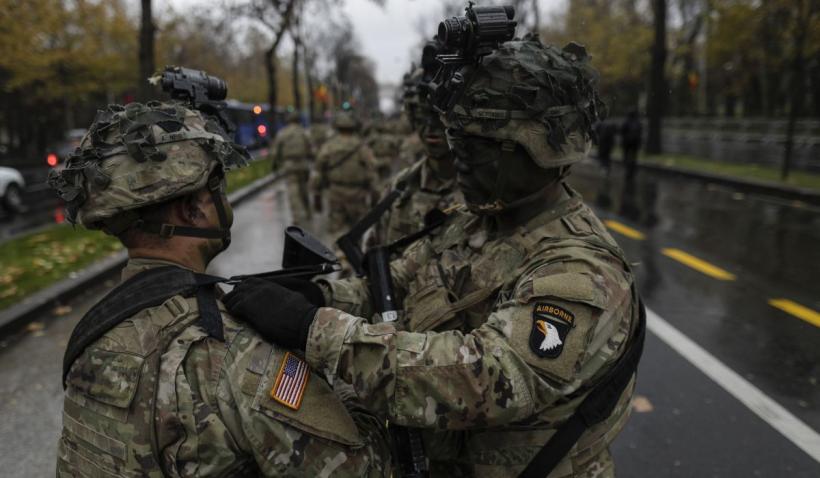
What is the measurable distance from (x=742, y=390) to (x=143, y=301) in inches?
156

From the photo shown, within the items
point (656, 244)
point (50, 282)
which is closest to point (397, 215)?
point (50, 282)

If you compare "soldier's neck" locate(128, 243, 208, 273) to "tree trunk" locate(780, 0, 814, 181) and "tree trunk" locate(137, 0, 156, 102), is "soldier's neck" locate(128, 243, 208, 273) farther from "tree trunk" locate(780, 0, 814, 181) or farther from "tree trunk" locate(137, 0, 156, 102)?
"tree trunk" locate(780, 0, 814, 181)

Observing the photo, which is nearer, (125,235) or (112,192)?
(112,192)

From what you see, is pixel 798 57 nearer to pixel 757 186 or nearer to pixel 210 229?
pixel 757 186

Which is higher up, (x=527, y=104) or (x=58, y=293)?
(x=527, y=104)

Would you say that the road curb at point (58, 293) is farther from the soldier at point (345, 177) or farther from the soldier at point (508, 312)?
the soldier at point (508, 312)

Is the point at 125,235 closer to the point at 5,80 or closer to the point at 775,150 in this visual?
the point at 775,150

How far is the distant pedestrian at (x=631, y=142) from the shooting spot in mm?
15680

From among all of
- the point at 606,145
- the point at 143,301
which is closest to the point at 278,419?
the point at 143,301

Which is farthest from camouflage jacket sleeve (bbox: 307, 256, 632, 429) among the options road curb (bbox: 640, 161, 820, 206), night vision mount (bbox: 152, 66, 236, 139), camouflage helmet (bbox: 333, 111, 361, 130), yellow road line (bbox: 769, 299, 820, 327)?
road curb (bbox: 640, 161, 820, 206)

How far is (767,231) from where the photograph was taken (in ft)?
29.5

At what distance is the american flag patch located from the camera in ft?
4.88

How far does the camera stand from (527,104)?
1854mm

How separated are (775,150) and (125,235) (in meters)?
26.8
